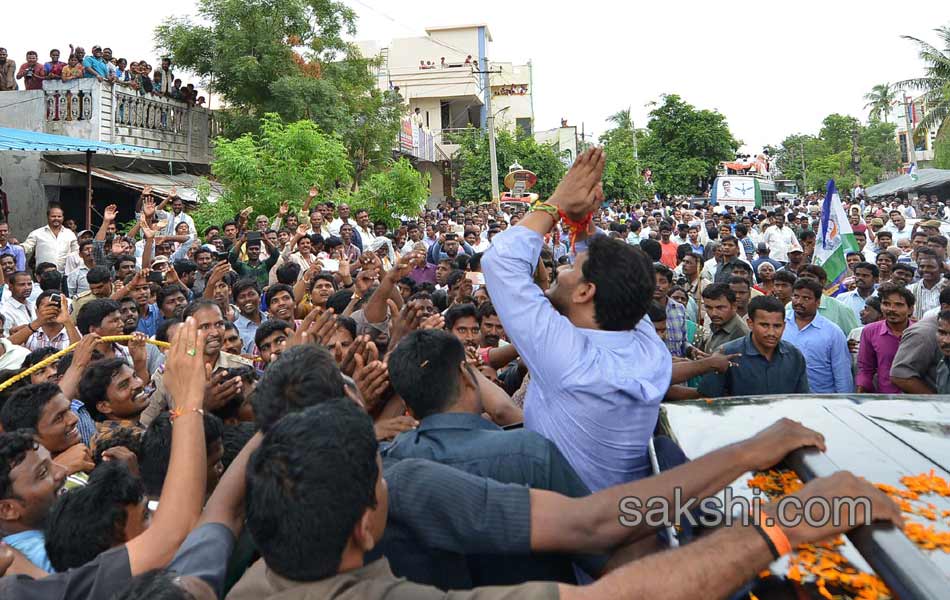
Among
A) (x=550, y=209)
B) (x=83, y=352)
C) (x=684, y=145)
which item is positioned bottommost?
(x=83, y=352)

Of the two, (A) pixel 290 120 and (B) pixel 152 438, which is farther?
(A) pixel 290 120

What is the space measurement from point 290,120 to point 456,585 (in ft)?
65.8

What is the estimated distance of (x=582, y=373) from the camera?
2.14 meters

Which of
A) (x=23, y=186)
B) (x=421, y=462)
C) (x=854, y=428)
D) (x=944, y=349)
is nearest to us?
(x=421, y=462)

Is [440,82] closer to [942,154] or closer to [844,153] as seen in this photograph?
[942,154]

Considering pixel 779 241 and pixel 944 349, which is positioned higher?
pixel 779 241

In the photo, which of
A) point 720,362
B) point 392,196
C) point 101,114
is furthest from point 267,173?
point 720,362

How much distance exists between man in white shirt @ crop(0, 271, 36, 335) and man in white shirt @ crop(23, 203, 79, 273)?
287 cm

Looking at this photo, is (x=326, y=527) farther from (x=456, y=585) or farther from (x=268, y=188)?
(x=268, y=188)

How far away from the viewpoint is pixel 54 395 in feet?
11.6

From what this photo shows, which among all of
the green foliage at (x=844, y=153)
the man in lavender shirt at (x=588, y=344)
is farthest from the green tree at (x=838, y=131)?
the man in lavender shirt at (x=588, y=344)

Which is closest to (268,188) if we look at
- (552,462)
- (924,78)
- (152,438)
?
(152,438)

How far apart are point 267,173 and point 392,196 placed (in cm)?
362

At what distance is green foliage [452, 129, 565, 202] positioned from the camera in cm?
3020
